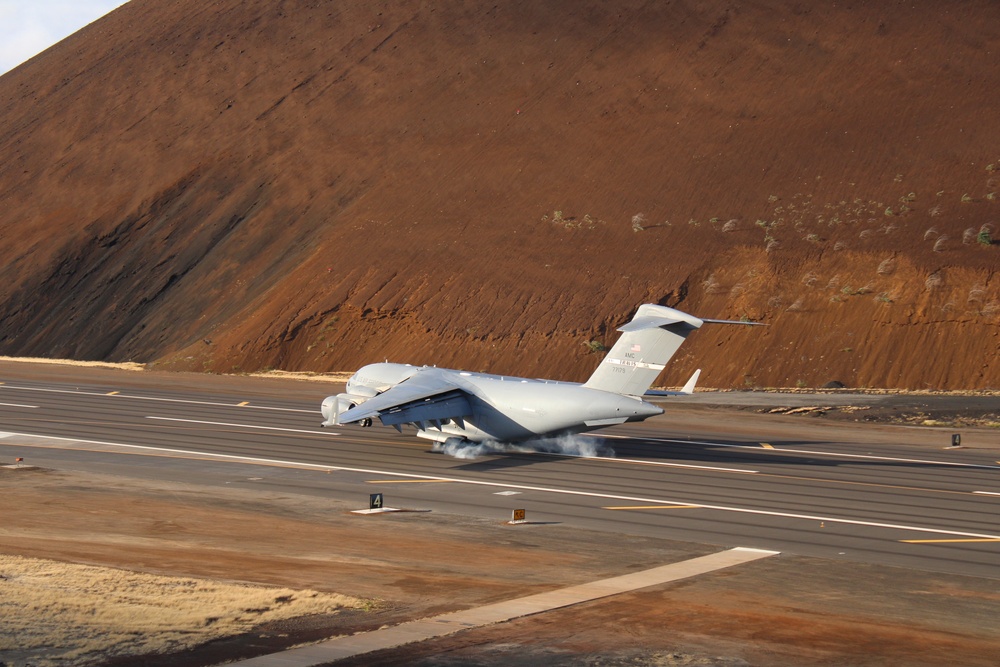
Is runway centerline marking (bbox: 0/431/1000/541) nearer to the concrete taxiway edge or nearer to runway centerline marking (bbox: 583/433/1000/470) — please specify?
the concrete taxiway edge

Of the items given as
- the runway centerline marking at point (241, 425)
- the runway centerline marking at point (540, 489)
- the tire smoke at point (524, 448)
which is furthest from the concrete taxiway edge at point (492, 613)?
the runway centerline marking at point (241, 425)

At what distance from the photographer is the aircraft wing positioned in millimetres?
37203

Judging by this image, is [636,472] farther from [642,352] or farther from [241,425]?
[241,425]

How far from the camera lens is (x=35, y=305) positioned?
317 ft

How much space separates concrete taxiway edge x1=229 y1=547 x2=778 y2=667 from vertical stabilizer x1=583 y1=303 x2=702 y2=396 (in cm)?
1299

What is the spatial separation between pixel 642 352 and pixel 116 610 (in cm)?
2280

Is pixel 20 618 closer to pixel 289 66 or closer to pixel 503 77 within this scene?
pixel 503 77

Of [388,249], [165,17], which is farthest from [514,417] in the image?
[165,17]

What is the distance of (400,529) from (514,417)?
13.3 metres

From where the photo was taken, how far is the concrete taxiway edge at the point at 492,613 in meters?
15.4

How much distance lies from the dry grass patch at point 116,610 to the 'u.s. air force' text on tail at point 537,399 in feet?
52.3

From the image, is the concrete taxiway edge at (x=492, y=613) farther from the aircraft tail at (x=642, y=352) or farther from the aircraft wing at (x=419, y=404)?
the aircraft wing at (x=419, y=404)

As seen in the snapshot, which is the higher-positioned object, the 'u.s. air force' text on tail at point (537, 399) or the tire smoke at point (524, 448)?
the 'u.s. air force' text on tail at point (537, 399)

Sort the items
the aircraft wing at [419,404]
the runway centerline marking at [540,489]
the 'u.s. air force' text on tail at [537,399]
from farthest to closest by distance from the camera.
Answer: the aircraft wing at [419,404], the 'u.s. air force' text on tail at [537,399], the runway centerline marking at [540,489]
